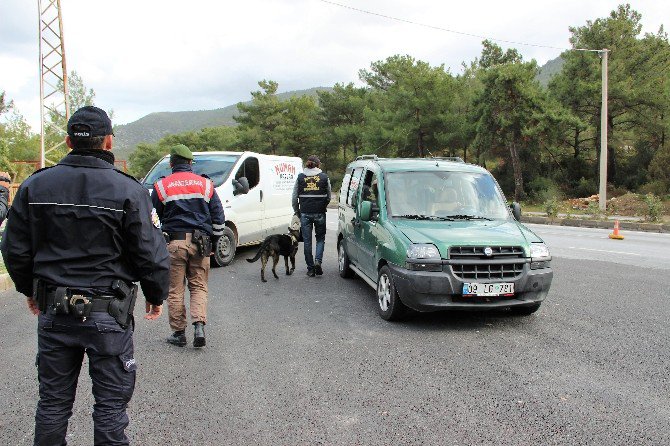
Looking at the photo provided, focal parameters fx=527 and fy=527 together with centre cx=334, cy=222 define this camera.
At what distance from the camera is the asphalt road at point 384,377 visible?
11.2ft

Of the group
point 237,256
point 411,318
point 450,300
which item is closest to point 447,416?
point 450,300

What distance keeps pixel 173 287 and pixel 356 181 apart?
3.99m

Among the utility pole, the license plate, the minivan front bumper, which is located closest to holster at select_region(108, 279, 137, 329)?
the minivan front bumper

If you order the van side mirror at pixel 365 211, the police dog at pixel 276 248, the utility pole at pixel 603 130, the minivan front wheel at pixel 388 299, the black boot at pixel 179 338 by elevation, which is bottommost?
the black boot at pixel 179 338

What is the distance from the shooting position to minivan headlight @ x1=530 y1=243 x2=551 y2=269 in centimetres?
570

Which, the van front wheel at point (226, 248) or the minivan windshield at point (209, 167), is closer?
the van front wheel at point (226, 248)

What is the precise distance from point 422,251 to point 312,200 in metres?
3.44

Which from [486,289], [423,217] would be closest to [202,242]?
[423,217]

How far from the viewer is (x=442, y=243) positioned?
552 cm

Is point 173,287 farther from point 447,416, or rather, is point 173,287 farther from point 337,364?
point 447,416

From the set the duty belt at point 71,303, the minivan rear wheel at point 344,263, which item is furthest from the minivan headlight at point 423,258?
the duty belt at point 71,303

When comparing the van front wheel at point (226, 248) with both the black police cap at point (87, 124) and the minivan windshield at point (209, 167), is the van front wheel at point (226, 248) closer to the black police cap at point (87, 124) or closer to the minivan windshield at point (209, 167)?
the minivan windshield at point (209, 167)

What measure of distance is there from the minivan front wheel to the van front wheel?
13.3 feet

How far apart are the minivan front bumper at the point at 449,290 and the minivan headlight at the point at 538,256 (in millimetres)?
56
